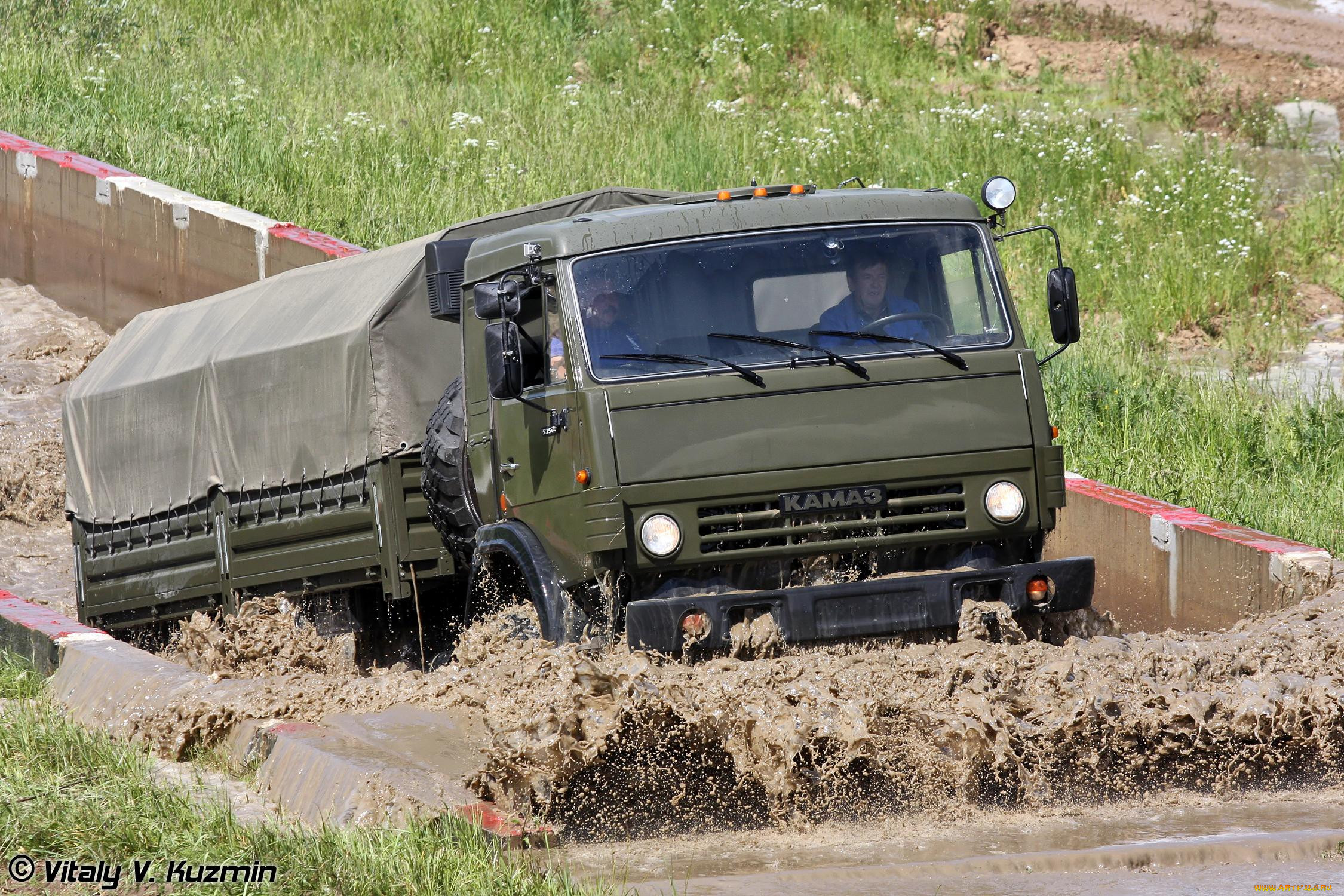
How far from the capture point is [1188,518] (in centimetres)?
884

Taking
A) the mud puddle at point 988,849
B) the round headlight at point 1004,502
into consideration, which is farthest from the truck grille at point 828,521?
the mud puddle at point 988,849

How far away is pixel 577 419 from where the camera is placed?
6.76 meters

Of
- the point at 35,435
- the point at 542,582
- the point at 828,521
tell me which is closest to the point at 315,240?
the point at 35,435

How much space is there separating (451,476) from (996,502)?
2851 mm

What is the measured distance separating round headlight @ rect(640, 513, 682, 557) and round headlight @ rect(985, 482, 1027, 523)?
4.31ft

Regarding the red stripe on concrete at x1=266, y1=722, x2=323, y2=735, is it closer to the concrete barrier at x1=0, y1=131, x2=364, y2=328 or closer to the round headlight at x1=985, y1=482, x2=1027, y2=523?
the round headlight at x1=985, y1=482, x2=1027, y2=523

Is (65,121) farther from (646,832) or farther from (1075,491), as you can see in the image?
(646,832)

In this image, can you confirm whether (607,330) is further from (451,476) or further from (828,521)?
(451,476)

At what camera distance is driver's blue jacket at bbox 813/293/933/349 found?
690cm

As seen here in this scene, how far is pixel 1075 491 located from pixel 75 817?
6.25 metres

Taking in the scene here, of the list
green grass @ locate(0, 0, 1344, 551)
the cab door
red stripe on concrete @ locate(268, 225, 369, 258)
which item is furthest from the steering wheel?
red stripe on concrete @ locate(268, 225, 369, 258)

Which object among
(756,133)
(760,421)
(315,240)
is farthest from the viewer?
(756,133)

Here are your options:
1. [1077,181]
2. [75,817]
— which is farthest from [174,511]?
[1077,181]

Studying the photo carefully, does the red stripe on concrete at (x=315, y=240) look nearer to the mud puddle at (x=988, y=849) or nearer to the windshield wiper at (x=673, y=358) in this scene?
the windshield wiper at (x=673, y=358)
